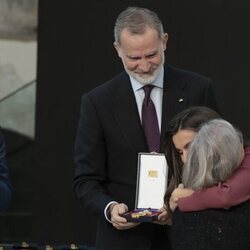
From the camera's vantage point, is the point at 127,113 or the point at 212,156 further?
the point at 127,113

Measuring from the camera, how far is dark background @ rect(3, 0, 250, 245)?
598cm

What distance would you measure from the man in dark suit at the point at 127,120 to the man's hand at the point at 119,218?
23 millimetres

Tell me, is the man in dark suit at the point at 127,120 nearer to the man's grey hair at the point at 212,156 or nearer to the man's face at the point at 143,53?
the man's face at the point at 143,53

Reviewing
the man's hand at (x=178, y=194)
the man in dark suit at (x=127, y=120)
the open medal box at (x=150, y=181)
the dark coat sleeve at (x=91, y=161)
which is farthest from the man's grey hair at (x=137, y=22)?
the man's hand at (x=178, y=194)

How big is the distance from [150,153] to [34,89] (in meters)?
2.89

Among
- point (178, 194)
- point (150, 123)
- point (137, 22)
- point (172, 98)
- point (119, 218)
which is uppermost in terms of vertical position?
point (137, 22)

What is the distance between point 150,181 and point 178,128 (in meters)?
0.44

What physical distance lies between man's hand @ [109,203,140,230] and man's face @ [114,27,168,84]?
513 millimetres

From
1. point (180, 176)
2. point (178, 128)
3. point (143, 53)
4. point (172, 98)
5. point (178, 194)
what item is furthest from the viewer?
point (172, 98)

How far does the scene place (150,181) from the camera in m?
3.42

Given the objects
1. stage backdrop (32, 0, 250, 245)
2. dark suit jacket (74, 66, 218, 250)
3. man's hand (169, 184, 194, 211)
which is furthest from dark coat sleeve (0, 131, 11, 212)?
stage backdrop (32, 0, 250, 245)

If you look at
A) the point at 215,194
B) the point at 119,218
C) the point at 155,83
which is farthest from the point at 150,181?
the point at 215,194

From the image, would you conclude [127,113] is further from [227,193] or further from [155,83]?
[227,193]

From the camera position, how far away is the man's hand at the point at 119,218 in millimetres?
3352
